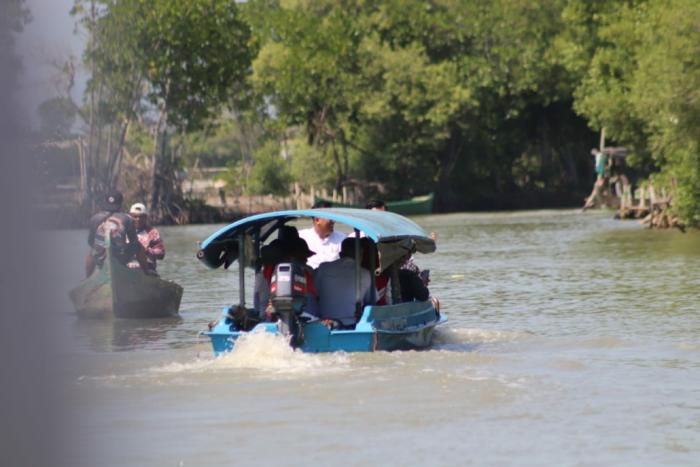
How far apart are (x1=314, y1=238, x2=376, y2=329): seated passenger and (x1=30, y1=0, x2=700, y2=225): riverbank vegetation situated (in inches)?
1343

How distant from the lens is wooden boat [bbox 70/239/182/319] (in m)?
14.4

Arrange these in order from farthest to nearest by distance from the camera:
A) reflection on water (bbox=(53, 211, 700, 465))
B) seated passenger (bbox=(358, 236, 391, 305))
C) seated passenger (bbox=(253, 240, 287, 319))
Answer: seated passenger (bbox=(358, 236, 391, 305)), seated passenger (bbox=(253, 240, 287, 319)), reflection on water (bbox=(53, 211, 700, 465))

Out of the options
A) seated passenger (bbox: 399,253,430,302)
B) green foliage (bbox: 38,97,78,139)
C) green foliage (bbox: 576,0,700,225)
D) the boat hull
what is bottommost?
the boat hull

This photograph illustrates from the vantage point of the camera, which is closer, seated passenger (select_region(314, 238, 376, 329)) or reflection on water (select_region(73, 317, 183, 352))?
seated passenger (select_region(314, 238, 376, 329))

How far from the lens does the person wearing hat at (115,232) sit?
14.0 m

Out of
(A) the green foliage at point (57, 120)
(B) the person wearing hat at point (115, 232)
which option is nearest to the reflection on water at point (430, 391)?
(A) the green foliage at point (57, 120)

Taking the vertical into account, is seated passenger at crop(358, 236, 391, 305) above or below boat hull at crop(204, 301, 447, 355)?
above

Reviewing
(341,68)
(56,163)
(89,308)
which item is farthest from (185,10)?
(56,163)

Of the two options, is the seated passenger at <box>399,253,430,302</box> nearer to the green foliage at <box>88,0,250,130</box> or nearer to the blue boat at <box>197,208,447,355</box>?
the blue boat at <box>197,208,447,355</box>

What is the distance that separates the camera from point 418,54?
54.1 metres

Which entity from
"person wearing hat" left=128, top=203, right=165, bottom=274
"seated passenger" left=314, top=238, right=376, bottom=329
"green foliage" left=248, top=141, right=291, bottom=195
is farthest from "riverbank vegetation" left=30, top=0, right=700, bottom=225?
"seated passenger" left=314, top=238, right=376, bottom=329

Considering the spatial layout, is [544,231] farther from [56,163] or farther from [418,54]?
[56,163]

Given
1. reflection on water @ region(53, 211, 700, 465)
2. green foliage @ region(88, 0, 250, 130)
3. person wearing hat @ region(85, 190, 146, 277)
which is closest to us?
reflection on water @ region(53, 211, 700, 465)

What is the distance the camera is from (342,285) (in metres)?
10.7
